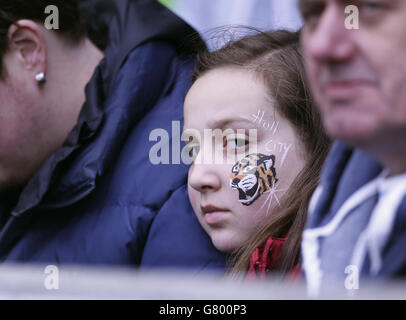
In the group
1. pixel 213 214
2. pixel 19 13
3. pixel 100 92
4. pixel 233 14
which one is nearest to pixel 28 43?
pixel 19 13

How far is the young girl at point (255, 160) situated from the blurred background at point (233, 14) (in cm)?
18

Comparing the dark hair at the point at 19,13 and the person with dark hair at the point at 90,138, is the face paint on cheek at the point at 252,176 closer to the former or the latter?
the person with dark hair at the point at 90,138

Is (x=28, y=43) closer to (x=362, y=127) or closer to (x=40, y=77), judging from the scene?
(x=40, y=77)

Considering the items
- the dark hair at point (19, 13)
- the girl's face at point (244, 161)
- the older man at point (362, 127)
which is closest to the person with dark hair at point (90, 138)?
the dark hair at point (19, 13)

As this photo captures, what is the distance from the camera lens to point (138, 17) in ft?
3.90

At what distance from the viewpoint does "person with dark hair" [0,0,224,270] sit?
106 centimetres

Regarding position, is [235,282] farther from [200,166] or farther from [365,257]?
[365,257]

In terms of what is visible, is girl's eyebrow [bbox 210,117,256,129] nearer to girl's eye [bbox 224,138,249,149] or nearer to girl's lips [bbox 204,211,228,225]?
girl's eye [bbox 224,138,249,149]

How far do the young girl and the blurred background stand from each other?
6.9 inches

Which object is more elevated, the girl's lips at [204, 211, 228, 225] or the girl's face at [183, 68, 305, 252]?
the girl's face at [183, 68, 305, 252]

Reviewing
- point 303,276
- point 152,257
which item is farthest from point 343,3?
point 152,257

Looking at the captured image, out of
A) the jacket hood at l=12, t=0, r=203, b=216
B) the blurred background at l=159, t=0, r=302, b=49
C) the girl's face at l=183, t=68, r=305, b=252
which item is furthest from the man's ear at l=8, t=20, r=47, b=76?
the girl's face at l=183, t=68, r=305, b=252

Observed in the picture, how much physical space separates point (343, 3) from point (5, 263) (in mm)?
795

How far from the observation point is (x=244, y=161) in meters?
0.91
